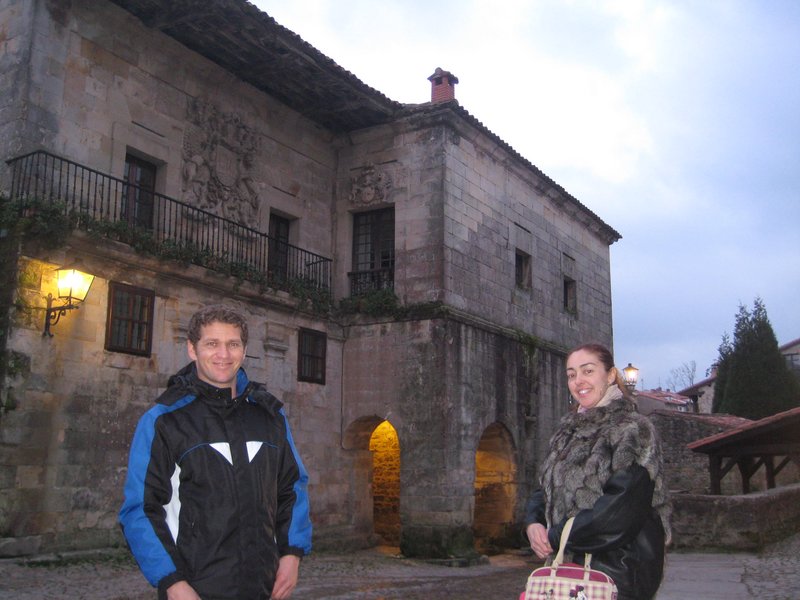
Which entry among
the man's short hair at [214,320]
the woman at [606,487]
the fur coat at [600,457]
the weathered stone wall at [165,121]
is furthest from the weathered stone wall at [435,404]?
the man's short hair at [214,320]

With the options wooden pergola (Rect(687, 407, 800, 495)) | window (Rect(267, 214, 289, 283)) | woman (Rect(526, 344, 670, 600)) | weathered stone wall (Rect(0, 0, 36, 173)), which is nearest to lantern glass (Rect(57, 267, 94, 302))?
weathered stone wall (Rect(0, 0, 36, 173))

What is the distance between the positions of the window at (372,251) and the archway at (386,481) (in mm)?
3389

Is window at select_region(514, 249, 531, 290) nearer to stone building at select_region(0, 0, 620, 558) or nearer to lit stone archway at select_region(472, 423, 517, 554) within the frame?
stone building at select_region(0, 0, 620, 558)

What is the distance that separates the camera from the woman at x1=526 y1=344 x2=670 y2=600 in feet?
10.4

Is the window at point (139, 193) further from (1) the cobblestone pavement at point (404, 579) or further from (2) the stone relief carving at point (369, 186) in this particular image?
(1) the cobblestone pavement at point (404, 579)

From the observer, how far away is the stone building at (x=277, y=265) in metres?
10.9

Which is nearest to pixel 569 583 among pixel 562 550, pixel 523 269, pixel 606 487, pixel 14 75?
pixel 562 550

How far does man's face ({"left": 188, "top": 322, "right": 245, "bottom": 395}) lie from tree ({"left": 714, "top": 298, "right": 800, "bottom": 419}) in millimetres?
31678

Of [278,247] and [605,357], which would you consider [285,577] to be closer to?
[605,357]

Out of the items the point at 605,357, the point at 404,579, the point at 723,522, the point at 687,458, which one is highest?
the point at 605,357

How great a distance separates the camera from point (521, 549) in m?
16.7

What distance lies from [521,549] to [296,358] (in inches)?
246

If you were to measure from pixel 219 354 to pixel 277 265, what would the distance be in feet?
41.1

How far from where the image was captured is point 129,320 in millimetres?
11898
